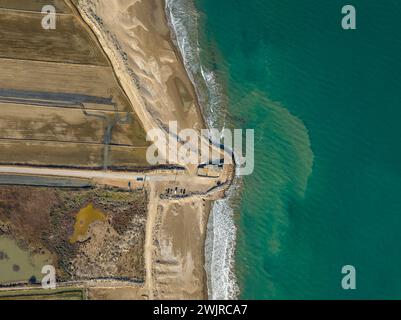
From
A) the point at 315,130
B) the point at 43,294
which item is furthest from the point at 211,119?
the point at 43,294

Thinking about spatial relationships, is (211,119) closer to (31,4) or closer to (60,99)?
(60,99)

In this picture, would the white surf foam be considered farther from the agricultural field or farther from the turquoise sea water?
the agricultural field

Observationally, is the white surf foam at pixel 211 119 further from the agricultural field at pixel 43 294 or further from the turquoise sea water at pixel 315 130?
the agricultural field at pixel 43 294


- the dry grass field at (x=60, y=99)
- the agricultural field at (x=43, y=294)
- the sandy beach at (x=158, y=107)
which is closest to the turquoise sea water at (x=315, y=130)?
the sandy beach at (x=158, y=107)

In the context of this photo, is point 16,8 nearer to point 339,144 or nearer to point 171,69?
point 171,69

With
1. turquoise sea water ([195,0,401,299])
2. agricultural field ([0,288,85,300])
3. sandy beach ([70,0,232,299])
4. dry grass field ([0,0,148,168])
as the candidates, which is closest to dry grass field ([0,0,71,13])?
dry grass field ([0,0,148,168])

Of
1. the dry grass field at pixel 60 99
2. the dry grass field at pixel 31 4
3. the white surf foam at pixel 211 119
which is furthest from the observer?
the white surf foam at pixel 211 119
